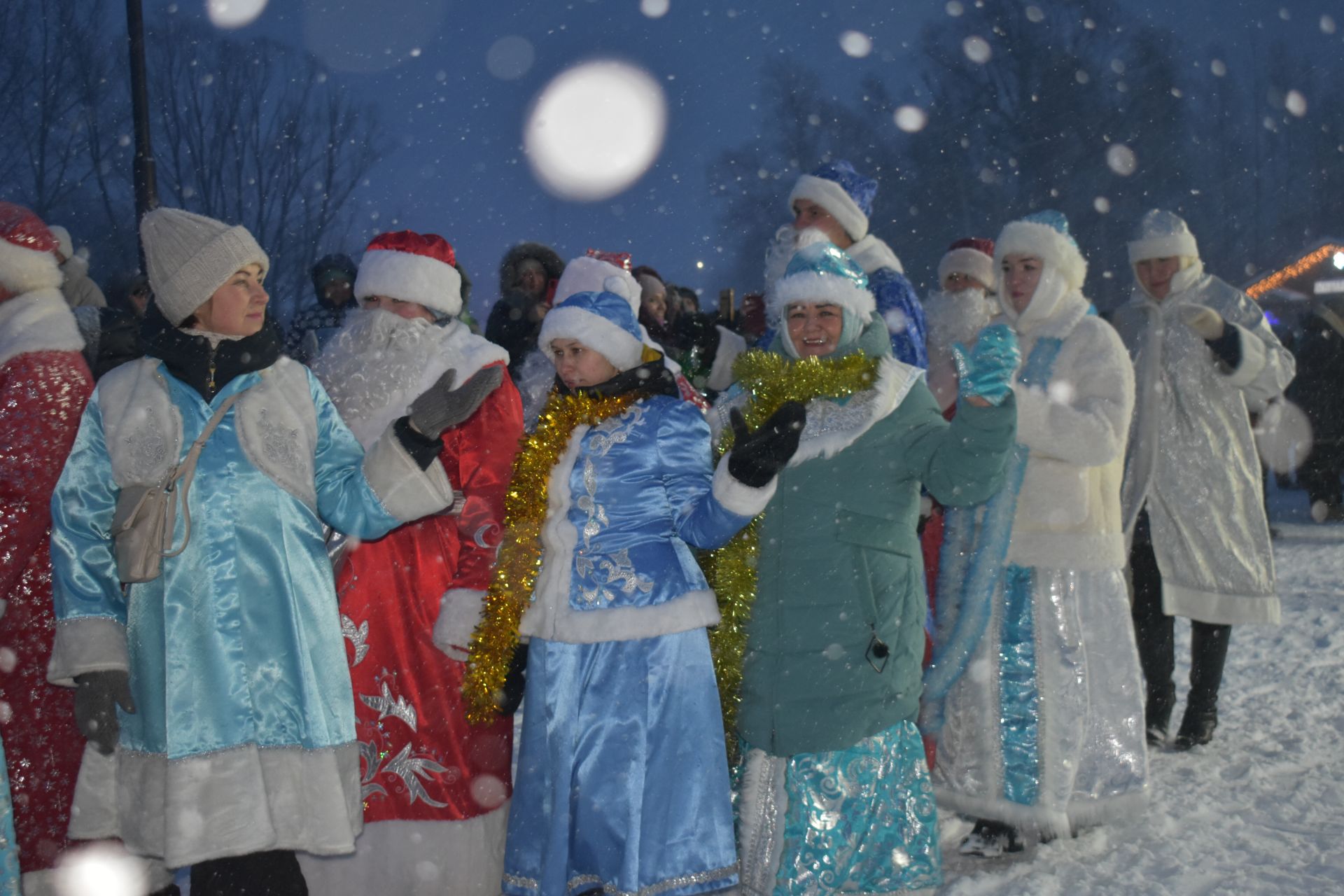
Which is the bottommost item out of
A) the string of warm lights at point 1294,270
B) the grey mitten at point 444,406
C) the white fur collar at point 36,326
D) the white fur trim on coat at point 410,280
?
the grey mitten at point 444,406

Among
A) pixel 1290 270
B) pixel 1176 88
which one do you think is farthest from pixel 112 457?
pixel 1176 88

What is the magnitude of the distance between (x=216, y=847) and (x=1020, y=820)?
8.85ft

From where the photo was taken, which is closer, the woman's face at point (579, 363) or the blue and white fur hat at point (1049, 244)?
the woman's face at point (579, 363)

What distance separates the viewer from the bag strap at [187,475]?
2.91 metres

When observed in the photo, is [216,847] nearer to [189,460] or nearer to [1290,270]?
[189,460]

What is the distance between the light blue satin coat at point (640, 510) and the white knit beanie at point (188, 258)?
109 centimetres

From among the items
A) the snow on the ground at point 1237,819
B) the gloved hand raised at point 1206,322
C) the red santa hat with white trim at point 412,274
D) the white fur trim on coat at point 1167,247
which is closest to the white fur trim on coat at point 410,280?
the red santa hat with white trim at point 412,274

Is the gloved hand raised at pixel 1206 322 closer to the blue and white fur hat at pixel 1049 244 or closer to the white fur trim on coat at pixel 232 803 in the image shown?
the blue and white fur hat at pixel 1049 244

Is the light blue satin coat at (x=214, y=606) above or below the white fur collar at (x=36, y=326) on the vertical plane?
below

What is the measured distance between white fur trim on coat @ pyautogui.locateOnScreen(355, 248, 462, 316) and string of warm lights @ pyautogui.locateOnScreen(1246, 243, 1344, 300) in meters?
18.5

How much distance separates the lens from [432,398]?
3.14 meters

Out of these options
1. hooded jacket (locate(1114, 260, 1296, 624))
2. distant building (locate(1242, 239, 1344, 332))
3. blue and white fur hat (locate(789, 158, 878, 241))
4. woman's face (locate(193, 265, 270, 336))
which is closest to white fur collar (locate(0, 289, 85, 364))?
woman's face (locate(193, 265, 270, 336))

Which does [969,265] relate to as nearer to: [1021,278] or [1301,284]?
[1021,278]

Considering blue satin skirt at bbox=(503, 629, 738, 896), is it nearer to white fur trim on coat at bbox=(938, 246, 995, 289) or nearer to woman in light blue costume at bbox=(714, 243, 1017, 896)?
woman in light blue costume at bbox=(714, 243, 1017, 896)
